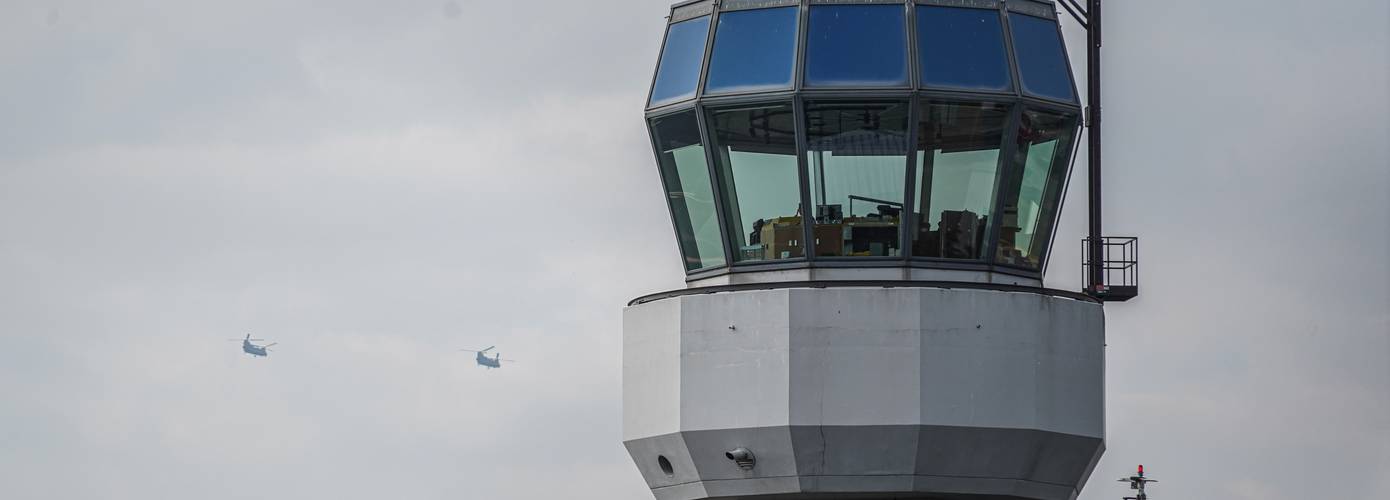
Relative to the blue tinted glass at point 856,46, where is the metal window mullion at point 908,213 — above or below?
below

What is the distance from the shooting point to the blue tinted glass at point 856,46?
32938mm

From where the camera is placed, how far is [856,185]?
33.4m

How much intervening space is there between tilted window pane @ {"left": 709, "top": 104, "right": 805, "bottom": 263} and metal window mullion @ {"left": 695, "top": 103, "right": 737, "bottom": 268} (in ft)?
0.14

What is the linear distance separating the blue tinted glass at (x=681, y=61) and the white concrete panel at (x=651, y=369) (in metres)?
2.84

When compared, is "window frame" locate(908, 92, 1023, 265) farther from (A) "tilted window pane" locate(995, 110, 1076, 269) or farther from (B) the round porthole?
(B) the round porthole

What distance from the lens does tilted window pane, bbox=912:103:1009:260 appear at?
109 ft

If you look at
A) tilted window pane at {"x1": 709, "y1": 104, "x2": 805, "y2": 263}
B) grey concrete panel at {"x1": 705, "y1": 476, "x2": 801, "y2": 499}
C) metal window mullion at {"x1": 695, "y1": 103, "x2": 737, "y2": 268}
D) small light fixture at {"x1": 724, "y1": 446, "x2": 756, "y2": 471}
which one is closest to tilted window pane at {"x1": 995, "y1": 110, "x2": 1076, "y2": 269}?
tilted window pane at {"x1": 709, "y1": 104, "x2": 805, "y2": 263}

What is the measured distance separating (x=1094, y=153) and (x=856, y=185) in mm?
4044

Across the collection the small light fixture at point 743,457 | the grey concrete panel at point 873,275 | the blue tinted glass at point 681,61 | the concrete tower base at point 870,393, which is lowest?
the small light fixture at point 743,457

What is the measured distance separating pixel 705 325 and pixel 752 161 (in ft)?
7.51

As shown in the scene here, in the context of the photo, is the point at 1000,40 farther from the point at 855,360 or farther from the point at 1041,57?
the point at 855,360

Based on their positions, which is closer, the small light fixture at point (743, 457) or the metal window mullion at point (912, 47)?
the small light fixture at point (743, 457)

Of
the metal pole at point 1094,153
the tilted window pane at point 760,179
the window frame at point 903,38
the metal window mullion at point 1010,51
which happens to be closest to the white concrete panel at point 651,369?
the tilted window pane at point 760,179

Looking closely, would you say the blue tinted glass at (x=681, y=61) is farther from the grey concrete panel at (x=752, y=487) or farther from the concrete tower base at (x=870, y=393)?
the grey concrete panel at (x=752, y=487)
